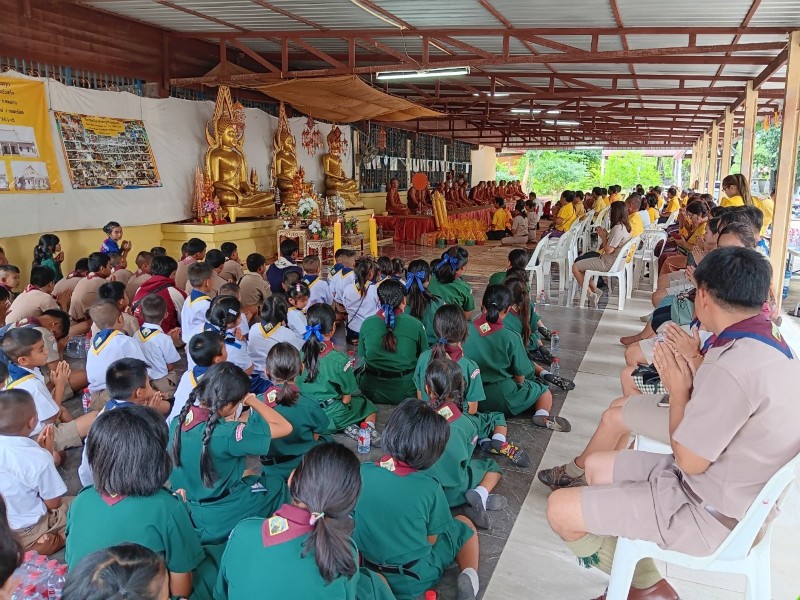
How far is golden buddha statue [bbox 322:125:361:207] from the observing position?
12.3 meters

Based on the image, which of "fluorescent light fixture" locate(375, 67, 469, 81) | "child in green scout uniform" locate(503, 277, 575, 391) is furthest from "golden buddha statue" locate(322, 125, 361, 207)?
"child in green scout uniform" locate(503, 277, 575, 391)

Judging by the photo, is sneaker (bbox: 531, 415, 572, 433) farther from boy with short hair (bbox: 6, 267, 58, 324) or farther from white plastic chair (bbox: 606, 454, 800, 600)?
boy with short hair (bbox: 6, 267, 58, 324)

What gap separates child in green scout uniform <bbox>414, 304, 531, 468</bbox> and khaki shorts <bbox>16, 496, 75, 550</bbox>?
1.58 metres

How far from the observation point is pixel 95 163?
7.36 m

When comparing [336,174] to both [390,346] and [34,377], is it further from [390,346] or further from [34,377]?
[34,377]

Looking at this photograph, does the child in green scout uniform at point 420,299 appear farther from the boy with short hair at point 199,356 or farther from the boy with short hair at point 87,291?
the boy with short hair at point 87,291

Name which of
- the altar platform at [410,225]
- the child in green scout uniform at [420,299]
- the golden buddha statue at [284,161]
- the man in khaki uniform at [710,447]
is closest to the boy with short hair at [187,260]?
the child in green scout uniform at [420,299]

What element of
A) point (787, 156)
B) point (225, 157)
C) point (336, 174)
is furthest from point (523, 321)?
point (336, 174)

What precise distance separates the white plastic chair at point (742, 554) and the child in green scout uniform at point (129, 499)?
4.33 feet

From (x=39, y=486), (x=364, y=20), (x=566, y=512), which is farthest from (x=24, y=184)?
(x=566, y=512)

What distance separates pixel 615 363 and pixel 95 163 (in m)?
6.11

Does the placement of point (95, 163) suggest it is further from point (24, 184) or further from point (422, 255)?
point (422, 255)

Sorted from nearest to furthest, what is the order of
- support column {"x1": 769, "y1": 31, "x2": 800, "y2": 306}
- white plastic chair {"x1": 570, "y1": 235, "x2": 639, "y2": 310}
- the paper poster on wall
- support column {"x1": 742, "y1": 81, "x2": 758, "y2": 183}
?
support column {"x1": 769, "y1": 31, "x2": 800, "y2": 306}, white plastic chair {"x1": 570, "y1": 235, "x2": 639, "y2": 310}, the paper poster on wall, support column {"x1": 742, "y1": 81, "x2": 758, "y2": 183}

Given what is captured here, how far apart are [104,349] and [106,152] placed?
486 cm
